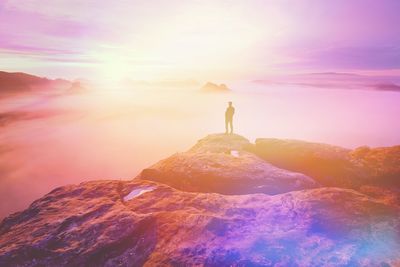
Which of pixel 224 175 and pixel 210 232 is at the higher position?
pixel 224 175

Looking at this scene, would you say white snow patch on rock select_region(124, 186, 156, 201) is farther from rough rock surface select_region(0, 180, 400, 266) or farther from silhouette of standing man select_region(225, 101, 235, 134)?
silhouette of standing man select_region(225, 101, 235, 134)

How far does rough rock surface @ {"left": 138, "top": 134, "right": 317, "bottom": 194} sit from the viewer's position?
46.5 feet

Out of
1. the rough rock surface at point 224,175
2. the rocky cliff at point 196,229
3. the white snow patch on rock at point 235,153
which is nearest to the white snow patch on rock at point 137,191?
the rocky cliff at point 196,229

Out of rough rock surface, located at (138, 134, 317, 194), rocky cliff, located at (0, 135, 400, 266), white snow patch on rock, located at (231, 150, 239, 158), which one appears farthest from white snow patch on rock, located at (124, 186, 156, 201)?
white snow patch on rock, located at (231, 150, 239, 158)

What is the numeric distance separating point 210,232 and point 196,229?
482 mm

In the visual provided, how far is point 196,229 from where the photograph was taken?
30.6 feet

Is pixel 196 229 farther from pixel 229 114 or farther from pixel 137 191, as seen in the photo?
pixel 229 114

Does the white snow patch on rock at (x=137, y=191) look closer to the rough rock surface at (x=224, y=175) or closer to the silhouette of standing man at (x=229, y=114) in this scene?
the rough rock surface at (x=224, y=175)

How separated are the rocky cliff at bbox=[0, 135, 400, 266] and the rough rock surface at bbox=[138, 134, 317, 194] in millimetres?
2428

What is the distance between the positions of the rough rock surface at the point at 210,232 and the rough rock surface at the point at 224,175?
2.72m

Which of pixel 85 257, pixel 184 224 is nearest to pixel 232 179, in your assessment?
pixel 184 224

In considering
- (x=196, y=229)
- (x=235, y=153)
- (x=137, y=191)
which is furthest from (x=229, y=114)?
(x=196, y=229)

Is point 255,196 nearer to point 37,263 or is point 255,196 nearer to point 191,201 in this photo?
point 191,201

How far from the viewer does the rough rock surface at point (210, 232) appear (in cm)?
807
